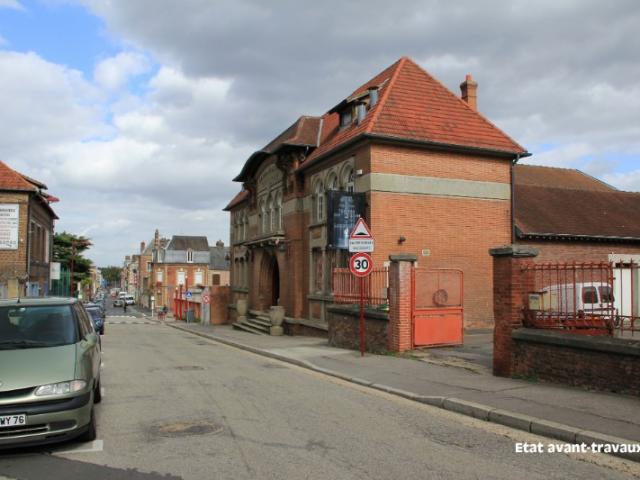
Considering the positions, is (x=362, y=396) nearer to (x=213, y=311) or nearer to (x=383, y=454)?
(x=383, y=454)

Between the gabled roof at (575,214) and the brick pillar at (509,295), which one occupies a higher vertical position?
the gabled roof at (575,214)

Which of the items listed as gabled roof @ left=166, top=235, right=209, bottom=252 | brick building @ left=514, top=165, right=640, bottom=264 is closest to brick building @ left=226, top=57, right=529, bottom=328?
brick building @ left=514, top=165, right=640, bottom=264

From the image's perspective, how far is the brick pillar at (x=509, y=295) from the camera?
10.7 meters

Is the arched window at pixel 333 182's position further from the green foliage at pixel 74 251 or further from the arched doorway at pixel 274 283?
the green foliage at pixel 74 251

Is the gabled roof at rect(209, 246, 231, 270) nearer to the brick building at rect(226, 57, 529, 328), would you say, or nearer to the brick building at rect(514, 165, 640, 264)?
the brick building at rect(226, 57, 529, 328)

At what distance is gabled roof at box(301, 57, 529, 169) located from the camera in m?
20.9

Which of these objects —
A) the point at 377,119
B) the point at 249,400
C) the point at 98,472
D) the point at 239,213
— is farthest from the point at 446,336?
the point at 239,213

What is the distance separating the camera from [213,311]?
4025 cm

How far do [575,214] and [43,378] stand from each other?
952 inches

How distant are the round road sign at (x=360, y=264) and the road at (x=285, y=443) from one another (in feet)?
14.1

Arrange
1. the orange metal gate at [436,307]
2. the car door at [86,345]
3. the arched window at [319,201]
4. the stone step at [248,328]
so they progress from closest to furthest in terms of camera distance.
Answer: the car door at [86,345] → the orange metal gate at [436,307] → the arched window at [319,201] → the stone step at [248,328]

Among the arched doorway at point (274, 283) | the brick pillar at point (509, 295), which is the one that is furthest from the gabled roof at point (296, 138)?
the brick pillar at point (509, 295)

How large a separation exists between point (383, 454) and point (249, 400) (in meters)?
3.61

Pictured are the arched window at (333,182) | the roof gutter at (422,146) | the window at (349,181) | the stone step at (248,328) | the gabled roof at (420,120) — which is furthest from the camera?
the stone step at (248,328)
